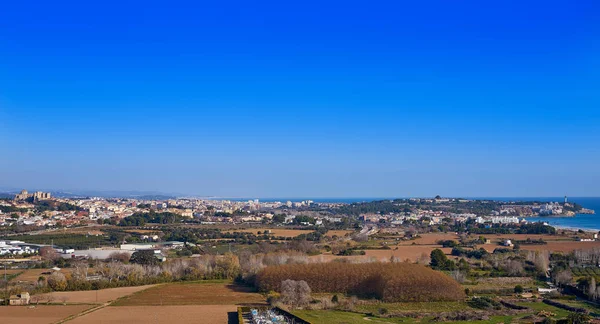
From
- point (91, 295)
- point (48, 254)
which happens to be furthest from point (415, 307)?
point (48, 254)

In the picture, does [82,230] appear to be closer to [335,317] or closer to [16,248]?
[16,248]

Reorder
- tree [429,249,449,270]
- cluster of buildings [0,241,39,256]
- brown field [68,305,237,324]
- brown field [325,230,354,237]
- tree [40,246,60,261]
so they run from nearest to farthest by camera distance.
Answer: brown field [68,305,237,324]
tree [429,249,449,270]
tree [40,246,60,261]
cluster of buildings [0,241,39,256]
brown field [325,230,354,237]

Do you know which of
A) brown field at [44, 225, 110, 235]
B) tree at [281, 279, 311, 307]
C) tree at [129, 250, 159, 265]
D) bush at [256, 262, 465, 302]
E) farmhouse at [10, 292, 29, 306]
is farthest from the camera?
brown field at [44, 225, 110, 235]

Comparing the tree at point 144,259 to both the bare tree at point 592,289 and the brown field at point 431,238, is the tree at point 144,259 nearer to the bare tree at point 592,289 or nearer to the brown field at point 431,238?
the bare tree at point 592,289

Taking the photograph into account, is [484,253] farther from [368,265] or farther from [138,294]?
[138,294]

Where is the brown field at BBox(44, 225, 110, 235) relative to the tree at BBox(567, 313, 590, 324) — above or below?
above

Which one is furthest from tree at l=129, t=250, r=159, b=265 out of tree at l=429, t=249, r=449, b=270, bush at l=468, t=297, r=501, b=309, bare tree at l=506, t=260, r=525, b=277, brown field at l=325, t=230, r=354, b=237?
brown field at l=325, t=230, r=354, b=237

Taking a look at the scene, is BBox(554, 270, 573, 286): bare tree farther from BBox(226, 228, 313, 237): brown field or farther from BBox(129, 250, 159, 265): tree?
BBox(226, 228, 313, 237): brown field
